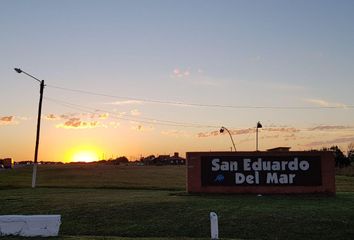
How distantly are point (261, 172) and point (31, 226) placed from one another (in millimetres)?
14355

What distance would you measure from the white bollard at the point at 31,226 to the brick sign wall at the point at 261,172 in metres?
12.5

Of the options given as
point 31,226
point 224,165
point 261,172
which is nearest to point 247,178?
point 261,172

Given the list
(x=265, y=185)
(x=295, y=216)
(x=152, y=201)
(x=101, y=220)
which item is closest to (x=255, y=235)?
(x=295, y=216)

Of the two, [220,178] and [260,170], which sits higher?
[260,170]

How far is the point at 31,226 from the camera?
42.1 ft

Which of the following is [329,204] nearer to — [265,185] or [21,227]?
[265,185]

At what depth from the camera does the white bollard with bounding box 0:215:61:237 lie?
12812mm

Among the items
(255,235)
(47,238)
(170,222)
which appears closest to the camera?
(47,238)

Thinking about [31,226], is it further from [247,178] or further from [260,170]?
[260,170]

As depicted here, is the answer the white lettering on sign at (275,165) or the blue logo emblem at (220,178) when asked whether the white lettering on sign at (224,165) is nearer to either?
the blue logo emblem at (220,178)

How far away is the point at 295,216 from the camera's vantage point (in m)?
16.1

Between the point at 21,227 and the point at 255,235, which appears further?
the point at 255,235

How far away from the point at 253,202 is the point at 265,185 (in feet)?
15.3

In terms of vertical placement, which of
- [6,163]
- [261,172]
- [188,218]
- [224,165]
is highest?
[6,163]
